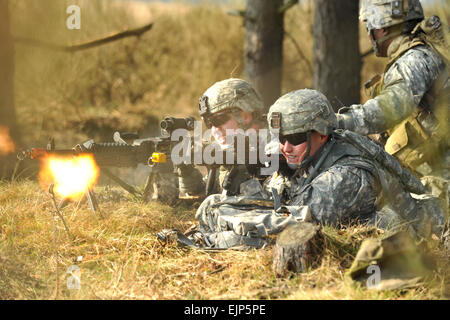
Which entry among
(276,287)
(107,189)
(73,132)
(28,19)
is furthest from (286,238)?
(73,132)

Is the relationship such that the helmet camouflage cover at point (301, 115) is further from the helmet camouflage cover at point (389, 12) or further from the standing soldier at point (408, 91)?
the helmet camouflage cover at point (389, 12)

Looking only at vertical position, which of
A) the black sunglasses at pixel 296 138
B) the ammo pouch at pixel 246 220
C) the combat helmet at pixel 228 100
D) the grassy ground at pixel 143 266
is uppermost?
the combat helmet at pixel 228 100

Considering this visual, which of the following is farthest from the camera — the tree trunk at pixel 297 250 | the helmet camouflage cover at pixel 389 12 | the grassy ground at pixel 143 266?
the helmet camouflage cover at pixel 389 12

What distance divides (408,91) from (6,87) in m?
5.31

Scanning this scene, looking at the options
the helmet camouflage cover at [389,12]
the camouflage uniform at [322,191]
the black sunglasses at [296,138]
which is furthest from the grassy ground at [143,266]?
the helmet camouflage cover at [389,12]

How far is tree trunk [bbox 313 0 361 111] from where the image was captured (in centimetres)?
860

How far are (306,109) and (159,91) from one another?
31.7 ft

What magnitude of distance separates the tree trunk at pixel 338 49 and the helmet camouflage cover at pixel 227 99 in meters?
3.03

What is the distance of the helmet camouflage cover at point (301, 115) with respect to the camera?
4.66 m

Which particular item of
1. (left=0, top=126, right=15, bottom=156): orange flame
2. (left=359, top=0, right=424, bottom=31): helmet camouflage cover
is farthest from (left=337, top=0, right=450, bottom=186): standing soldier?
(left=0, top=126, right=15, bottom=156): orange flame

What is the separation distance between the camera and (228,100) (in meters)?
5.80

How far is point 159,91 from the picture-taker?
1395 cm

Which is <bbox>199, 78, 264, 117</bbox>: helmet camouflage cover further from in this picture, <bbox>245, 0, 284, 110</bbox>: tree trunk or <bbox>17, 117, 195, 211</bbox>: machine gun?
<bbox>245, 0, 284, 110</bbox>: tree trunk
